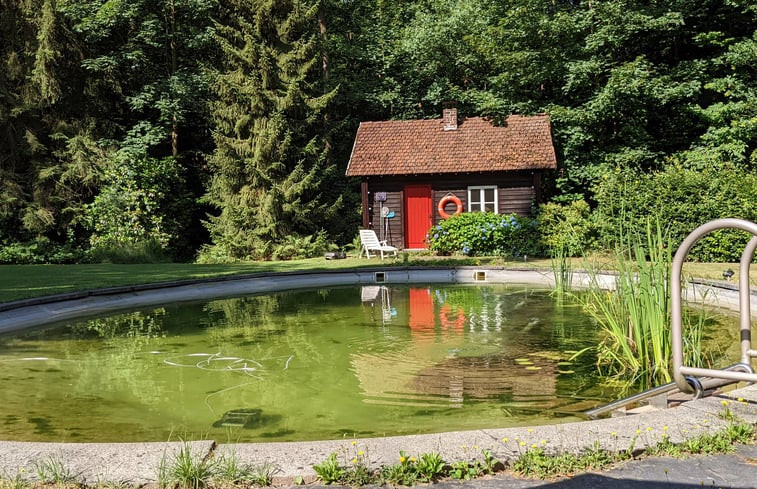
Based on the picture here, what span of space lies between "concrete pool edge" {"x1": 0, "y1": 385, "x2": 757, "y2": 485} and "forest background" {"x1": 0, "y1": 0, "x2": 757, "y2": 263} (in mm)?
14343

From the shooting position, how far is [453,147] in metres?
20.7

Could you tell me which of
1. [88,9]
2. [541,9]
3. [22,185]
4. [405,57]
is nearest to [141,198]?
[22,185]

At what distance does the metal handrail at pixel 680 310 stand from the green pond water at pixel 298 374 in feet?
2.98

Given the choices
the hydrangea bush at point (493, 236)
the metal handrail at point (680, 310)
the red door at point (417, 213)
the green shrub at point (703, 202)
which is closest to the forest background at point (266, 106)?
the hydrangea bush at point (493, 236)

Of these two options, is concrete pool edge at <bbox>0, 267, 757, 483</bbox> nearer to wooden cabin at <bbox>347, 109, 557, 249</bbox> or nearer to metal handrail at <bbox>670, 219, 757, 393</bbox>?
metal handrail at <bbox>670, 219, 757, 393</bbox>

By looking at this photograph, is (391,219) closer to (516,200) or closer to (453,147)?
(453,147)

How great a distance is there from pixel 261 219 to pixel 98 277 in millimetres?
7755

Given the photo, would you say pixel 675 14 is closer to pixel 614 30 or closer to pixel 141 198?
pixel 614 30

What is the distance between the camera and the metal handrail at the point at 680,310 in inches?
129

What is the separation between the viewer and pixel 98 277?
504 inches

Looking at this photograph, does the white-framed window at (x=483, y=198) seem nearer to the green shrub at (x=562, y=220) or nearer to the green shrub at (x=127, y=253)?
the green shrub at (x=562, y=220)

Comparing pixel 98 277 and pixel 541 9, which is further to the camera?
pixel 541 9

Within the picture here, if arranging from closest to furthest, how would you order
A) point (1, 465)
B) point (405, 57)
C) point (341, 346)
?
1. point (1, 465)
2. point (341, 346)
3. point (405, 57)

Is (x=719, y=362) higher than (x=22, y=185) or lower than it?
lower
